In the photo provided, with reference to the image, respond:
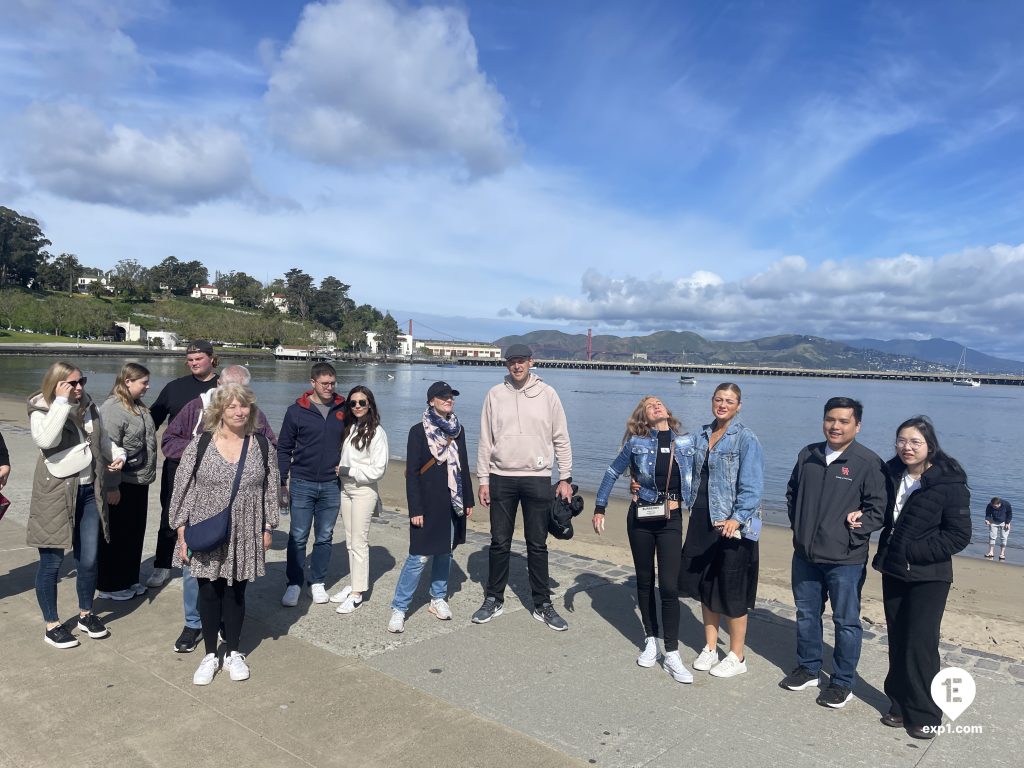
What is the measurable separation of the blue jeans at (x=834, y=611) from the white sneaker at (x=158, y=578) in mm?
4774

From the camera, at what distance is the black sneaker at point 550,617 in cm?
486

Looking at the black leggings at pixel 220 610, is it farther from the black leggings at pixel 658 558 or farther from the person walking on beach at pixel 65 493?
the black leggings at pixel 658 558

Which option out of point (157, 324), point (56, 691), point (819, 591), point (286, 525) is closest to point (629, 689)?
point (819, 591)

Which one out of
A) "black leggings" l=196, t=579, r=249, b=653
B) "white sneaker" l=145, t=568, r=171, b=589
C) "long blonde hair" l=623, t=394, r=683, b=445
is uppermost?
"long blonde hair" l=623, t=394, r=683, b=445

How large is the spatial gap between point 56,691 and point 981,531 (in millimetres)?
17114

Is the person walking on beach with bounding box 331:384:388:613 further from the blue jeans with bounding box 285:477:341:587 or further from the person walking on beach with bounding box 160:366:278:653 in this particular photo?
the person walking on beach with bounding box 160:366:278:653

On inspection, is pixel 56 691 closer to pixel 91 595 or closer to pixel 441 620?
pixel 91 595

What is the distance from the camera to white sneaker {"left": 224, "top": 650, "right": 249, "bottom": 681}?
12.6 ft

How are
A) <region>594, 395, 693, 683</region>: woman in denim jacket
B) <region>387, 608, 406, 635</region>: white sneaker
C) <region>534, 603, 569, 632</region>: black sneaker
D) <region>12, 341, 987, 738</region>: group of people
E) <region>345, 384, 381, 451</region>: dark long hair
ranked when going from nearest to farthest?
<region>12, 341, 987, 738</region>: group of people → <region>594, 395, 693, 683</region>: woman in denim jacket → <region>387, 608, 406, 635</region>: white sneaker → <region>534, 603, 569, 632</region>: black sneaker → <region>345, 384, 381, 451</region>: dark long hair

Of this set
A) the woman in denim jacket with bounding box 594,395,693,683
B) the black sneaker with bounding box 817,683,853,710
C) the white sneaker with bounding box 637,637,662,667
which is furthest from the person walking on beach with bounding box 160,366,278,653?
the black sneaker with bounding box 817,683,853,710

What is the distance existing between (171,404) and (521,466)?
2903 mm

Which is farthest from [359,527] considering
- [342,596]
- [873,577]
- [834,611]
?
[873,577]

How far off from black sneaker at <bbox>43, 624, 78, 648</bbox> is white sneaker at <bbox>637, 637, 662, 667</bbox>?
3.55m

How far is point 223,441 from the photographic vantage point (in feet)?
13.2
